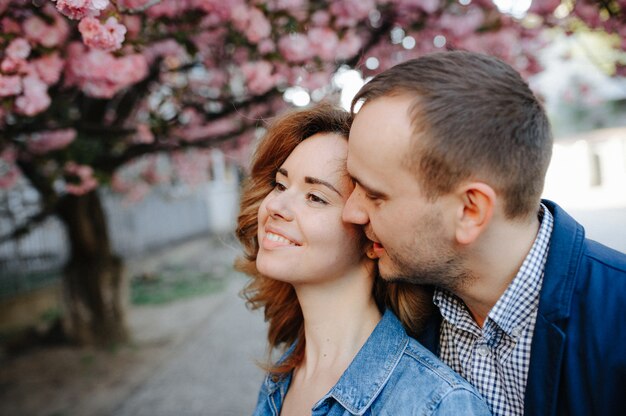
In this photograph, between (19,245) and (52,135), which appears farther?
(19,245)

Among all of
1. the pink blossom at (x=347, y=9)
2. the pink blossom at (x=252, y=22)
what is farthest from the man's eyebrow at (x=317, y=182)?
the pink blossom at (x=347, y=9)

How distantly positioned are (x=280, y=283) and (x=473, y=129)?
4.63 feet

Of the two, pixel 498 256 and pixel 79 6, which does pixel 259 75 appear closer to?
pixel 79 6

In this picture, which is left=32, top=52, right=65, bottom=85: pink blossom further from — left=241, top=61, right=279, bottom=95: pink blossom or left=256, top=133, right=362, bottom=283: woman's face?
left=256, top=133, right=362, bottom=283: woman's face

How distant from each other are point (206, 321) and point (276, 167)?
6.79 meters

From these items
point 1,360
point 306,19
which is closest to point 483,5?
point 306,19

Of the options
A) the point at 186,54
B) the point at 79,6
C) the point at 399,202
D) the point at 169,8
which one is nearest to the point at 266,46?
the point at 169,8

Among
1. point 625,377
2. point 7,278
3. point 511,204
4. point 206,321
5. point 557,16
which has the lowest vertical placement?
point 206,321

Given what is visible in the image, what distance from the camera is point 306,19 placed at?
146 inches

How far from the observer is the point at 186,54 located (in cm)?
397

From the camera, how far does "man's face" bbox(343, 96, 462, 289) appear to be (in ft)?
5.54

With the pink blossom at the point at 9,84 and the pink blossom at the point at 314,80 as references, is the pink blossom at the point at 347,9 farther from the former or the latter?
the pink blossom at the point at 9,84

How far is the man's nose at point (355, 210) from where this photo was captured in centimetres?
192

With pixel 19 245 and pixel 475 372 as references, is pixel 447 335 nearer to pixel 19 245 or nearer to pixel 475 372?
pixel 475 372
